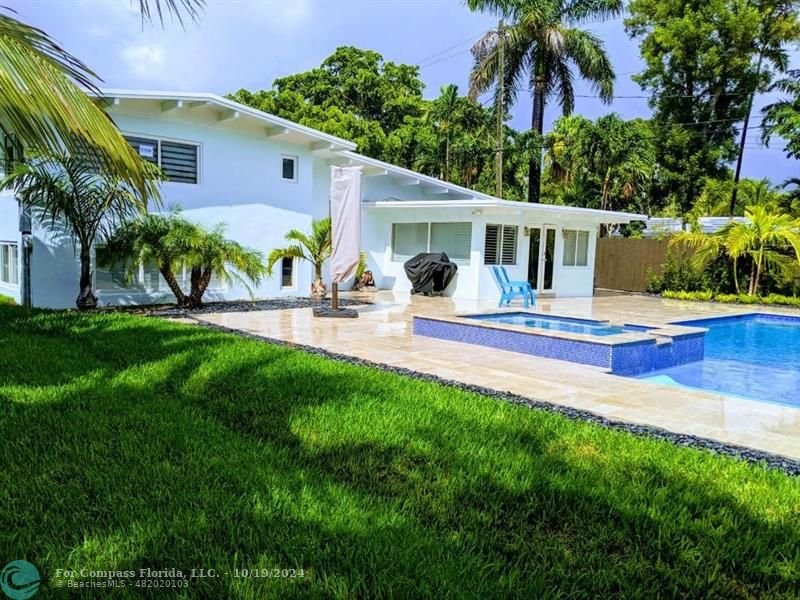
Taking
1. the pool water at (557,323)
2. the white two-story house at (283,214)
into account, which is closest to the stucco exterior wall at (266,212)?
the white two-story house at (283,214)

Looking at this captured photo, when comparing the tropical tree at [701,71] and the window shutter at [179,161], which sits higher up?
the tropical tree at [701,71]

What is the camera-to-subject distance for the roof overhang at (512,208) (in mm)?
16906

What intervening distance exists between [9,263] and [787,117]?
1134 inches

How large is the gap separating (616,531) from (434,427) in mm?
1879

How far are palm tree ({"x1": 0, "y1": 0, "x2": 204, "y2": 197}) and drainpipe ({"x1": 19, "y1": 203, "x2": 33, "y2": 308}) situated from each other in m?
9.00

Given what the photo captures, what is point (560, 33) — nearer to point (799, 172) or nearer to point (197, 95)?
point (799, 172)

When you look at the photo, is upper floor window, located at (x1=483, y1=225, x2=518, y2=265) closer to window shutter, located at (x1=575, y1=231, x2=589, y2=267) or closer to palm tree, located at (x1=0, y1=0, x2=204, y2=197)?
window shutter, located at (x1=575, y1=231, x2=589, y2=267)

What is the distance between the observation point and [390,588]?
2.54 m

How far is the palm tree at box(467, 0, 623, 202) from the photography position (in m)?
23.5

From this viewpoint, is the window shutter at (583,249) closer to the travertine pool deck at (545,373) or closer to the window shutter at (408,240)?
the window shutter at (408,240)

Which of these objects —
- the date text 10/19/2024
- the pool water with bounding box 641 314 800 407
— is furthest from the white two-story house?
the date text 10/19/2024

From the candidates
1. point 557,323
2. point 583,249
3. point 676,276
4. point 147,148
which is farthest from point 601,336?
point 676,276

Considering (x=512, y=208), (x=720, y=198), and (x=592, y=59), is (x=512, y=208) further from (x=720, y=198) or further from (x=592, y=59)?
(x=720, y=198)

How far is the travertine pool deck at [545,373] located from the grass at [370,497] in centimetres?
113
